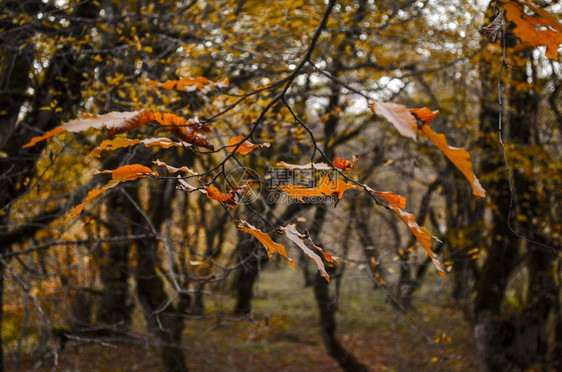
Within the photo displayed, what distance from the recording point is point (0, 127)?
350 centimetres

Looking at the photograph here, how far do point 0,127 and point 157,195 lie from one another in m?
2.58

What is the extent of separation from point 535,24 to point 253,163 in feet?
12.6

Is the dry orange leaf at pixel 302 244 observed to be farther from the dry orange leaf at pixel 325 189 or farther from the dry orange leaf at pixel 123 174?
the dry orange leaf at pixel 123 174

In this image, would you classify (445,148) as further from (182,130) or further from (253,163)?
(253,163)

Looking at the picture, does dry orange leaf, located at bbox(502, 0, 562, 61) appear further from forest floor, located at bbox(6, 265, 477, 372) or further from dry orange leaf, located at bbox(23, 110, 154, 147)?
forest floor, located at bbox(6, 265, 477, 372)

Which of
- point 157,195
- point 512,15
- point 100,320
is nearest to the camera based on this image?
point 512,15

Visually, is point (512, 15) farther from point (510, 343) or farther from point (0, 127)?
point (510, 343)

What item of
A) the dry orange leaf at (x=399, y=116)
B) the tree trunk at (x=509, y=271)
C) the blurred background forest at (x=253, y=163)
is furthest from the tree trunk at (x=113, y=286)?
the dry orange leaf at (x=399, y=116)

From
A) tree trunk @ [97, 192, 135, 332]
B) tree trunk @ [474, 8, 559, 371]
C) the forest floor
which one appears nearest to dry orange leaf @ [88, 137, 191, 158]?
tree trunk @ [474, 8, 559, 371]

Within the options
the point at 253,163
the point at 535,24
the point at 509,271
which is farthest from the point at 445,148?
the point at 509,271

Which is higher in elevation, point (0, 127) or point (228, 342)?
point (0, 127)

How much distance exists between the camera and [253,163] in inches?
176

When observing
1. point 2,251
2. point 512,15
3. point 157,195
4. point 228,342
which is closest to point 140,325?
point 228,342

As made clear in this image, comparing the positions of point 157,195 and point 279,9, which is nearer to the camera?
point 279,9
